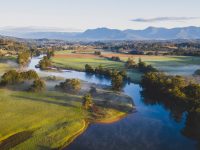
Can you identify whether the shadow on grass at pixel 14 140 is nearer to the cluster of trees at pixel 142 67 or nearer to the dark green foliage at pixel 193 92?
the dark green foliage at pixel 193 92

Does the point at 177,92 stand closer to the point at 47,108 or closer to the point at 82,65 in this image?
the point at 47,108

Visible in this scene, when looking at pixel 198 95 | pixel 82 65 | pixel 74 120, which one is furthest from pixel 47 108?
pixel 82 65

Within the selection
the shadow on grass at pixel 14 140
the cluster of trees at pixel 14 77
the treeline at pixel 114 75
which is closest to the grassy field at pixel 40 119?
the shadow on grass at pixel 14 140

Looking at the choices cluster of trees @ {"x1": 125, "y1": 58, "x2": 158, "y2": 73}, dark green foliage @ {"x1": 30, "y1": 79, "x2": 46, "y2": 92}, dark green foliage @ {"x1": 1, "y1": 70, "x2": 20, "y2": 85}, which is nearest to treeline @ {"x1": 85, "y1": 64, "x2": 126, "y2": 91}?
cluster of trees @ {"x1": 125, "y1": 58, "x2": 158, "y2": 73}

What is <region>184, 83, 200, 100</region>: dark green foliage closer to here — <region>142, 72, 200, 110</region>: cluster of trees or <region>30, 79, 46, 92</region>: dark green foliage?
<region>142, 72, 200, 110</region>: cluster of trees

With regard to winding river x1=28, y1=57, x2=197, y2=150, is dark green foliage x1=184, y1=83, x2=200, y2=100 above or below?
above

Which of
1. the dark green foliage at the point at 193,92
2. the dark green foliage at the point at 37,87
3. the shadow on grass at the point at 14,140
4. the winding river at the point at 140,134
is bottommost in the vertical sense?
the winding river at the point at 140,134

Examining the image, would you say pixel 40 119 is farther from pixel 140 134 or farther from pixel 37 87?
pixel 37 87
